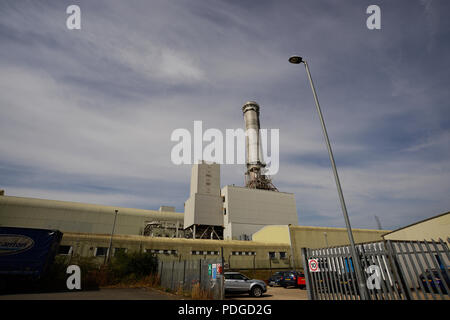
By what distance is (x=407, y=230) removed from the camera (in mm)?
21609

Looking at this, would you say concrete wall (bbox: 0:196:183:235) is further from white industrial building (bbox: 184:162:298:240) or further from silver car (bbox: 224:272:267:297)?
silver car (bbox: 224:272:267:297)

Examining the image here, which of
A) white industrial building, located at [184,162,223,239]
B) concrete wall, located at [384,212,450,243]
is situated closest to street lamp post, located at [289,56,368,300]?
concrete wall, located at [384,212,450,243]

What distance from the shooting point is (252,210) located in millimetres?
55062

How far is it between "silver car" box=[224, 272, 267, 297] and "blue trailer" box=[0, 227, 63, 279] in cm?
1321

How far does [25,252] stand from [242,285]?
Result: 49.9ft

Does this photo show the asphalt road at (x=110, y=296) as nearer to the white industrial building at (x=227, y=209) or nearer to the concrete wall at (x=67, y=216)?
the white industrial building at (x=227, y=209)

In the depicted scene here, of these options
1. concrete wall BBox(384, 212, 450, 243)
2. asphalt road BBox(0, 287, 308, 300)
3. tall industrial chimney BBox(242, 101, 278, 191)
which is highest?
tall industrial chimney BBox(242, 101, 278, 191)

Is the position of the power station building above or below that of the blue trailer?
above

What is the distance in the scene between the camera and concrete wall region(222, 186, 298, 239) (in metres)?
52.5

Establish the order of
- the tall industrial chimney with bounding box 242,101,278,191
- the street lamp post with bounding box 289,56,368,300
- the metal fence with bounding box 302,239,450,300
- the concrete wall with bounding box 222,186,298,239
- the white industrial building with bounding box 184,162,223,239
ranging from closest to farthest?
the metal fence with bounding box 302,239,450,300 < the street lamp post with bounding box 289,56,368,300 < the white industrial building with bounding box 184,162,223,239 < the concrete wall with bounding box 222,186,298,239 < the tall industrial chimney with bounding box 242,101,278,191

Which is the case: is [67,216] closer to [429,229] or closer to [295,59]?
[295,59]

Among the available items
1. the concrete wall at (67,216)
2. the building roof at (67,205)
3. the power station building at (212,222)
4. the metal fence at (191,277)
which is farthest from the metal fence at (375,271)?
the building roof at (67,205)

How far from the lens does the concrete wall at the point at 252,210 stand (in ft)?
172
